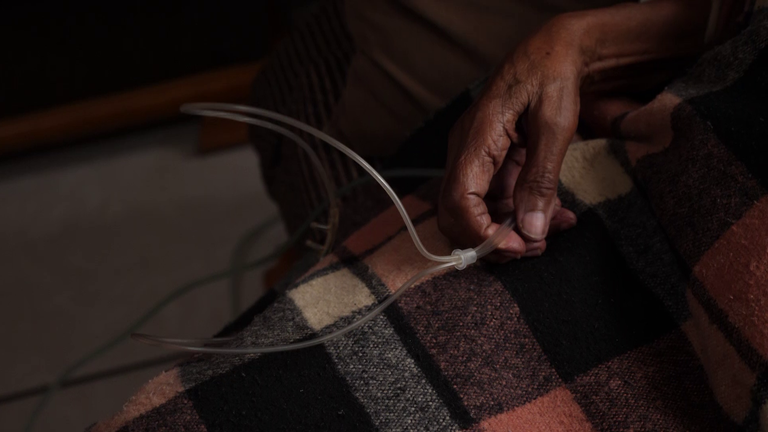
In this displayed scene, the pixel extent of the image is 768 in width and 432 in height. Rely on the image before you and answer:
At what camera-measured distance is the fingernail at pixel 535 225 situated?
0.55m

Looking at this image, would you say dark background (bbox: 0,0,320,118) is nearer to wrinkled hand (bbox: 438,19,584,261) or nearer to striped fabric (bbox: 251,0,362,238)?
striped fabric (bbox: 251,0,362,238)

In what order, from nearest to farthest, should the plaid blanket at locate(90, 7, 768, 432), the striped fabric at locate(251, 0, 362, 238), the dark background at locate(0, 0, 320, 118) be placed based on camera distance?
the plaid blanket at locate(90, 7, 768, 432) < the striped fabric at locate(251, 0, 362, 238) < the dark background at locate(0, 0, 320, 118)

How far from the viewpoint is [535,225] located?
55 centimetres

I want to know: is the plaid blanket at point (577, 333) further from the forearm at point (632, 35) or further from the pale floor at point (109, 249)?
the pale floor at point (109, 249)

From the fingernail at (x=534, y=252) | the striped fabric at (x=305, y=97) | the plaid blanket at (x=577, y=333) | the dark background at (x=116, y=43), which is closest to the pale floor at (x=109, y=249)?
the dark background at (x=116, y=43)

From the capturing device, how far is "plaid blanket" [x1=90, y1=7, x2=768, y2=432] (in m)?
0.50

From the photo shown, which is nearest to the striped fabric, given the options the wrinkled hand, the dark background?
the wrinkled hand

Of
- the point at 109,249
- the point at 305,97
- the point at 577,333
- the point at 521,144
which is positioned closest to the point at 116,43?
the point at 109,249

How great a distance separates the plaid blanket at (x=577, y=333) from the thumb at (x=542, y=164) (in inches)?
1.5

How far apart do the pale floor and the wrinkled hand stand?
2.91 feet

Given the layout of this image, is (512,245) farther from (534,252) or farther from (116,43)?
(116,43)

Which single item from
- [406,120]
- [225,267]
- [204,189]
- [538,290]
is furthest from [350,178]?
[204,189]

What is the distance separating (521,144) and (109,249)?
3.78ft

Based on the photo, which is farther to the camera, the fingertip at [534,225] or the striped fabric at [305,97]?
the striped fabric at [305,97]
